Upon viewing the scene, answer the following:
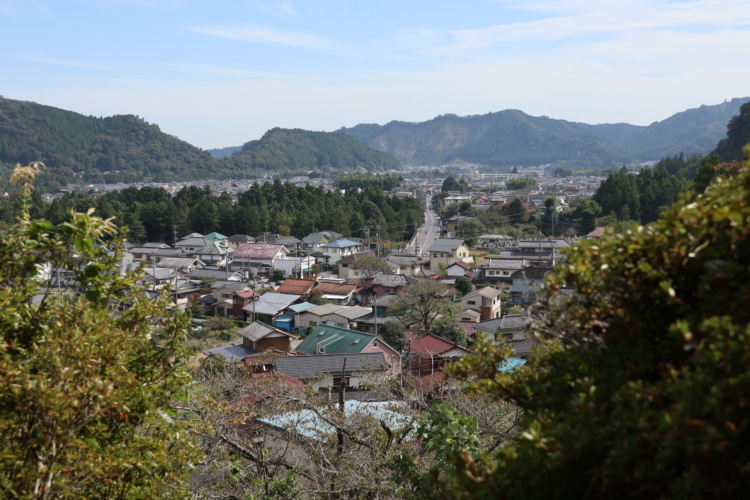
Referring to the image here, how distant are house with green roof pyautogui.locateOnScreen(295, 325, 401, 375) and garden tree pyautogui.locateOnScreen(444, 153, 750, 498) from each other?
933 centimetres

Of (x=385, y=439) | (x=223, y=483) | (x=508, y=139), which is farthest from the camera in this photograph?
(x=508, y=139)

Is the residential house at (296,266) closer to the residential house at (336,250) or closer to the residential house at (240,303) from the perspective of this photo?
the residential house at (336,250)

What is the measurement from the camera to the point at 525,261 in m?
23.4

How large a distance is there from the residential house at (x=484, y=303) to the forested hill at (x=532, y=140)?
436 feet

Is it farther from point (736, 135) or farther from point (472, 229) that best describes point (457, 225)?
point (736, 135)

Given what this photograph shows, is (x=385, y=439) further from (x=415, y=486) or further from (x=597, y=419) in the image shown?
(x=597, y=419)

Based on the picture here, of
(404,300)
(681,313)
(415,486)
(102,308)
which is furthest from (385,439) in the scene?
(404,300)

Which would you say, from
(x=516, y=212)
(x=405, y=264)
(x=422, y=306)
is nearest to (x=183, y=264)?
(x=405, y=264)

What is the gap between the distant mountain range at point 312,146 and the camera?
90.1 meters

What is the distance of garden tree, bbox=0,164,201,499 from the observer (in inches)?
69.3

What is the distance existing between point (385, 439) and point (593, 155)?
160192mm

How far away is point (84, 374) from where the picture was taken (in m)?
1.83

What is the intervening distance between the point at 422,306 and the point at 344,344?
3.04 m

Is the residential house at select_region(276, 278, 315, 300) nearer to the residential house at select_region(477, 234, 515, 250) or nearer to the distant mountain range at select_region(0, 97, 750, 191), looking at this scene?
the residential house at select_region(477, 234, 515, 250)
